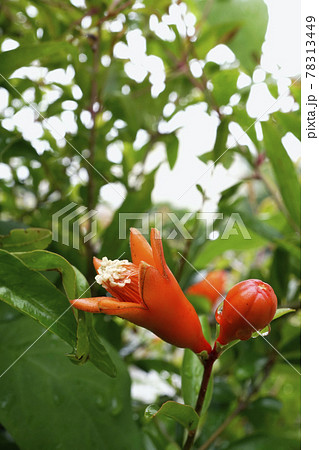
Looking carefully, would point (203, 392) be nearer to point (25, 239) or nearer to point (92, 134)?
point (25, 239)

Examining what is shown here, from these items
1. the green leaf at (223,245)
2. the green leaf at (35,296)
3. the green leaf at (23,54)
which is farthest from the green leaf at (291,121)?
the green leaf at (35,296)

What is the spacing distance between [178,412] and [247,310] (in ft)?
0.30

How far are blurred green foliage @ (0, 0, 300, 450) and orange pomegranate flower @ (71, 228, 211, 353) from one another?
0.02 meters

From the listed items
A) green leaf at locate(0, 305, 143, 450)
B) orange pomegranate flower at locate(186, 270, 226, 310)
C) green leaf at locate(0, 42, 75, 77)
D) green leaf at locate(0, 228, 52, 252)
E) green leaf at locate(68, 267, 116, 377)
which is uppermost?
green leaf at locate(0, 42, 75, 77)

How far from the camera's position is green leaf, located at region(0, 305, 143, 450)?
403 mm

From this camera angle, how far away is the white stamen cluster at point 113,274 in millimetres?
341

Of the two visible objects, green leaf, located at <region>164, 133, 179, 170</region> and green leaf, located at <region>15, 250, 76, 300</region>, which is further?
green leaf, located at <region>164, 133, 179, 170</region>

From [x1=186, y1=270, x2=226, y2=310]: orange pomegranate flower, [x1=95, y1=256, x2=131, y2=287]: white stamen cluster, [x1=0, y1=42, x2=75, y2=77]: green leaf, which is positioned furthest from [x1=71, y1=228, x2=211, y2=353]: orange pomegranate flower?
[x1=186, y1=270, x2=226, y2=310]: orange pomegranate flower

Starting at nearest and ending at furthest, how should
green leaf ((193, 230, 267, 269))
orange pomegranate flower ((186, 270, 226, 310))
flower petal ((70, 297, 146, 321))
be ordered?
flower petal ((70, 297, 146, 321)) < green leaf ((193, 230, 267, 269)) < orange pomegranate flower ((186, 270, 226, 310))

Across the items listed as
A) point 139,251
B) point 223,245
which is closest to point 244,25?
point 223,245

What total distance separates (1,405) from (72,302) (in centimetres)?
16

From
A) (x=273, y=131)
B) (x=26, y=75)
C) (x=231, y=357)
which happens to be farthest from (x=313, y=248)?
(x=26, y=75)

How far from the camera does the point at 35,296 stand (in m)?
0.33

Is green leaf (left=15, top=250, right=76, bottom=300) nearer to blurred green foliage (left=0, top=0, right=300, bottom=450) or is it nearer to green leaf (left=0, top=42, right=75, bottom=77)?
blurred green foliage (left=0, top=0, right=300, bottom=450)
